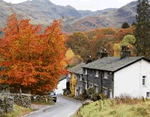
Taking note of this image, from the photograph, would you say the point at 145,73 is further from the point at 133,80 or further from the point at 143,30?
the point at 143,30

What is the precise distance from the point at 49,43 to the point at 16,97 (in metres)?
7.52

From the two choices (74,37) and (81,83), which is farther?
(74,37)

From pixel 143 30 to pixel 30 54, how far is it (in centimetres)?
4875

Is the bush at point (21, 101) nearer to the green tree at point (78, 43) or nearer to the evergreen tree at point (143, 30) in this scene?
the evergreen tree at point (143, 30)

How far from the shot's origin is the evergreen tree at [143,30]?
71875 millimetres

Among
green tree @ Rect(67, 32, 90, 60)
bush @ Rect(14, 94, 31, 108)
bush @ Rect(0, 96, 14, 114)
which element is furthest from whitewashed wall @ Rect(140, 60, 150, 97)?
green tree @ Rect(67, 32, 90, 60)

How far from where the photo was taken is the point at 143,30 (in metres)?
73.8

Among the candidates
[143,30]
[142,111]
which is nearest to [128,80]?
[142,111]

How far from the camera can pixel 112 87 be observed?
42000mm

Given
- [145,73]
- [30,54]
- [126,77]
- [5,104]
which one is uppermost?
[30,54]

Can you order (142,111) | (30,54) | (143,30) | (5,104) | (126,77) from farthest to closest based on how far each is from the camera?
(143,30) < (126,77) < (30,54) < (5,104) < (142,111)

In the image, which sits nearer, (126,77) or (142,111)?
(142,111)

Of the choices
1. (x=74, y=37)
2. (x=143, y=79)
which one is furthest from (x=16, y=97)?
(x=74, y=37)

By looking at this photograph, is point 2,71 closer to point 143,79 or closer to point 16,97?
point 16,97
